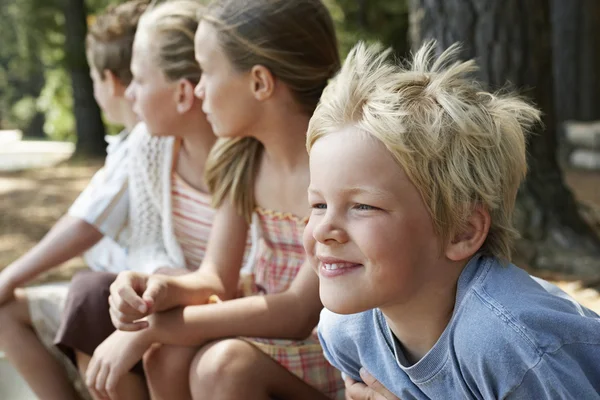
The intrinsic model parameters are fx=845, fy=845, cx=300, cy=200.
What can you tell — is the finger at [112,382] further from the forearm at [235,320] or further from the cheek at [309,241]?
the cheek at [309,241]

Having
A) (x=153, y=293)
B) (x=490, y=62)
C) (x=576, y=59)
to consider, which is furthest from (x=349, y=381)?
(x=576, y=59)

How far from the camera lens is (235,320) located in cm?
209

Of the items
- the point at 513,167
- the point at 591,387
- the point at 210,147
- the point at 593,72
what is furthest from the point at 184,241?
the point at 593,72

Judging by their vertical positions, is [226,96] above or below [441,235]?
above

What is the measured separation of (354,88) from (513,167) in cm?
34

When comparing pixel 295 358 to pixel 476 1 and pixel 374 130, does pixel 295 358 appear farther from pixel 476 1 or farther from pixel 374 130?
pixel 476 1

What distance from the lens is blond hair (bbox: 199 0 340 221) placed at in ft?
7.23

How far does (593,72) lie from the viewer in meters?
10.6

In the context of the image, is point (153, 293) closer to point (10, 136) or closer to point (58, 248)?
point (58, 248)

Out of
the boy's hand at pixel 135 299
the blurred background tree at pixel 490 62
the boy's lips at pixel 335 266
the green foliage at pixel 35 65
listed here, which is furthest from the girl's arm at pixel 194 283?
the green foliage at pixel 35 65

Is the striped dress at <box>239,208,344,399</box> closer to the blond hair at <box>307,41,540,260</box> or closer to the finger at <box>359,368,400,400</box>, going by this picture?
the finger at <box>359,368,400,400</box>

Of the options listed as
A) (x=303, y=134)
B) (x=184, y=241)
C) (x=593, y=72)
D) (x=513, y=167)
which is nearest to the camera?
(x=513, y=167)

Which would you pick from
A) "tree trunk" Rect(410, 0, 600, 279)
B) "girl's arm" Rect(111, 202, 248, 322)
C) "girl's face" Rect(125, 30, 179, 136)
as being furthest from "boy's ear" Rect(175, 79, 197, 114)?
"tree trunk" Rect(410, 0, 600, 279)

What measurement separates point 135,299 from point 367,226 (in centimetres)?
72
